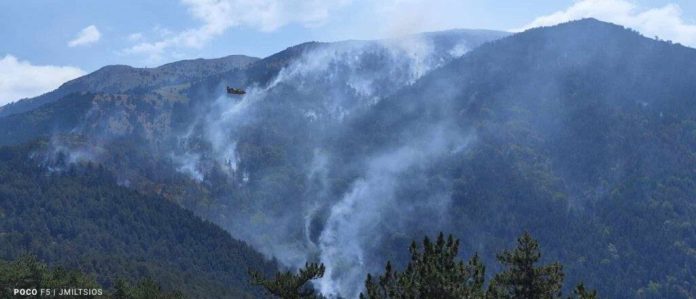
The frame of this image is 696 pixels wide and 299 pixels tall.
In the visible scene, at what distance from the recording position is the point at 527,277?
47.0 metres

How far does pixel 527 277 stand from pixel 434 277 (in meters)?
13.1

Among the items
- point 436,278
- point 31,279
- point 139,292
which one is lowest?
point 436,278

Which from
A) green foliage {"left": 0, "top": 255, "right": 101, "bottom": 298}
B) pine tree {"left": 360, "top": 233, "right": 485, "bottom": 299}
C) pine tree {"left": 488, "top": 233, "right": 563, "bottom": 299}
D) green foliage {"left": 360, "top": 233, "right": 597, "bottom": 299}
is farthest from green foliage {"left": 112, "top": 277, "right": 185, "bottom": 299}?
pine tree {"left": 360, "top": 233, "right": 485, "bottom": 299}

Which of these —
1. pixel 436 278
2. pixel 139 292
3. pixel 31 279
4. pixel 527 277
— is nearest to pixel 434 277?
pixel 436 278

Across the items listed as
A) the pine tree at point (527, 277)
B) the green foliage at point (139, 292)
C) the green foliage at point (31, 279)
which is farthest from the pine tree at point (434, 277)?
the green foliage at point (139, 292)

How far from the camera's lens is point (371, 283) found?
38.3 metres

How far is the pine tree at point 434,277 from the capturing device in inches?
1446

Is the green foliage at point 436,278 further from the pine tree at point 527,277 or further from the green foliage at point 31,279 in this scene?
the green foliage at point 31,279

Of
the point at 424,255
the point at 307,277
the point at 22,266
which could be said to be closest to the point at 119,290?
the point at 22,266

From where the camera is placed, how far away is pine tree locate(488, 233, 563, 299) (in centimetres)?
4606

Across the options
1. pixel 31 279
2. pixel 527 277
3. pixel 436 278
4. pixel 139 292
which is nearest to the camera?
pixel 436 278

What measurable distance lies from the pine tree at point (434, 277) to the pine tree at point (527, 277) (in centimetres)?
843

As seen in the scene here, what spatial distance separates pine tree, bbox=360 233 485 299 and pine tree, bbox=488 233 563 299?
8427 millimetres

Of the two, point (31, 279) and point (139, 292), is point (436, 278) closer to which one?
point (31, 279)
